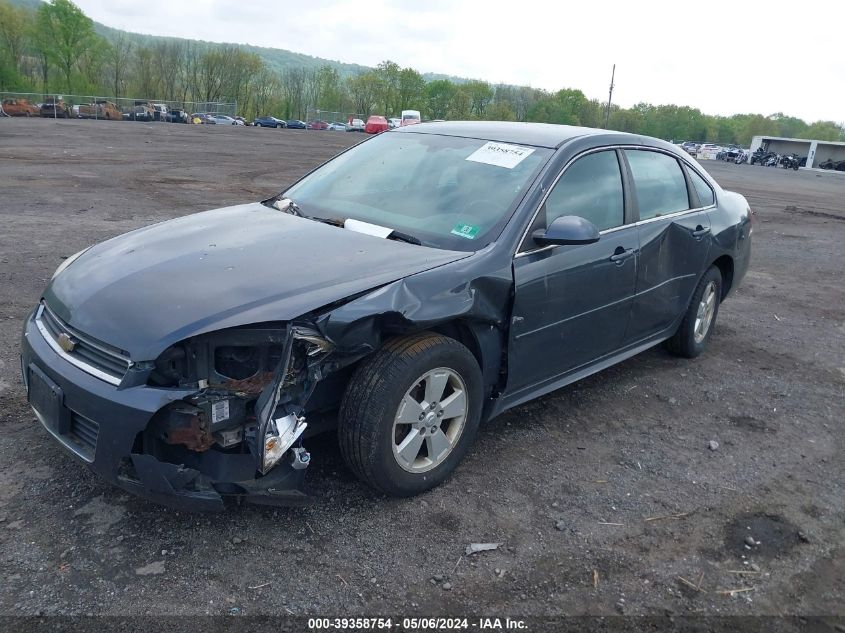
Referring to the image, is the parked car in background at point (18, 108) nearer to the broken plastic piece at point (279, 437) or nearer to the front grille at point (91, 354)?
the front grille at point (91, 354)

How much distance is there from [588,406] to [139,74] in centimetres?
10550

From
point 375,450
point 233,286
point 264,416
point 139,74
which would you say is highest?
point 139,74

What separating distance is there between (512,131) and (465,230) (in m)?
1.13

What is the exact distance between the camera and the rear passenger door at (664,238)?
456cm

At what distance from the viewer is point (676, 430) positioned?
4.37 metres

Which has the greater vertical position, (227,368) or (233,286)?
(233,286)

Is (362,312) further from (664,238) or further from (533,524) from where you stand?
(664,238)

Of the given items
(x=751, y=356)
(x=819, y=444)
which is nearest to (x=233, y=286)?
(x=819, y=444)

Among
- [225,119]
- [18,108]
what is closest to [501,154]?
[18,108]

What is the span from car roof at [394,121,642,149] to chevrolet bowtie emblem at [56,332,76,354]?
8.44ft

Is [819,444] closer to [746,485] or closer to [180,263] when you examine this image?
[746,485]

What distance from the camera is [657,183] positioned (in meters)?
4.84

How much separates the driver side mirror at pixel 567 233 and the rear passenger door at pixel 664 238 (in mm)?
954

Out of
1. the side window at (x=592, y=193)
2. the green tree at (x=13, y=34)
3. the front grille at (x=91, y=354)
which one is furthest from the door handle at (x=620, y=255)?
the green tree at (x=13, y=34)
